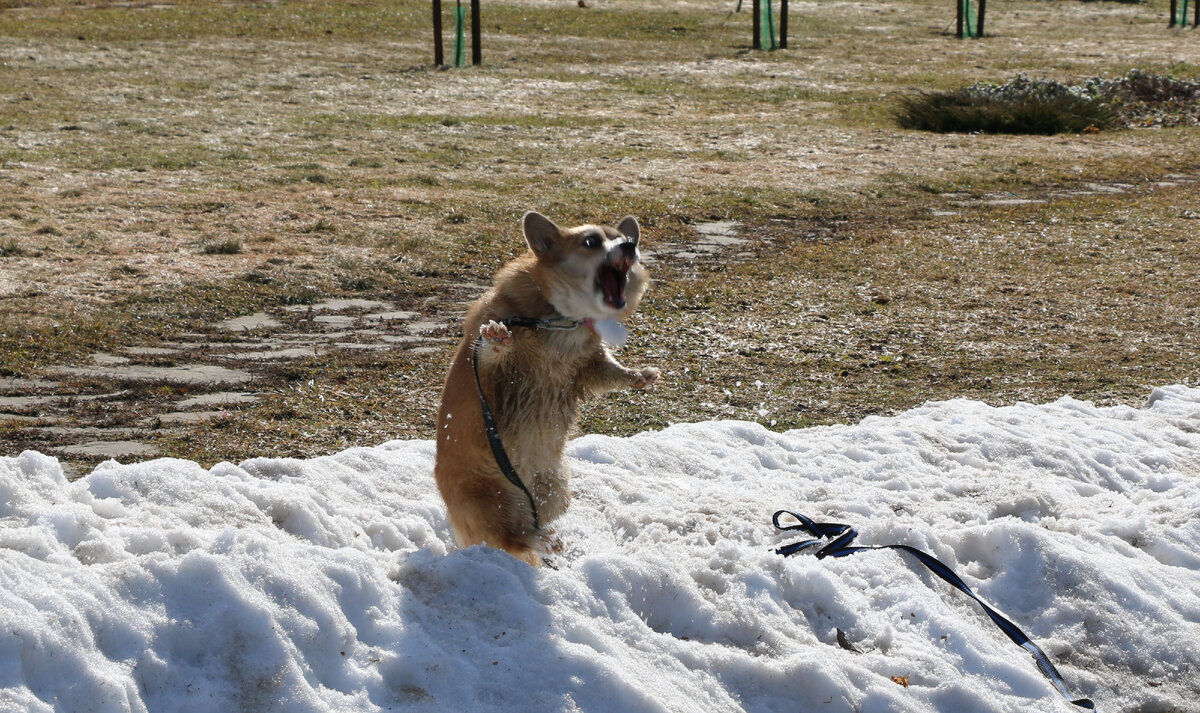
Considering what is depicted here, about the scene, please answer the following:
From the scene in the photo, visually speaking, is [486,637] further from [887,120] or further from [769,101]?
[769,101]

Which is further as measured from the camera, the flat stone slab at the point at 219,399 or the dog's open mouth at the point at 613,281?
the flat stone slab at the point at 219,399

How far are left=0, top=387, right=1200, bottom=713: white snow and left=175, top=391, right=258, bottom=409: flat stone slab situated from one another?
1563 mm

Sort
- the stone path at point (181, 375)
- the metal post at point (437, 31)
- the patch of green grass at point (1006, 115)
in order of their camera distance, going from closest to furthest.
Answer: the stone path at point (181, 375) → the patch of green grass at point (1006, 115) → the metal post at point (437, 31)

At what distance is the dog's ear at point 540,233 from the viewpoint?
4.88 m

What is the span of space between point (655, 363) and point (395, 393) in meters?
2.03

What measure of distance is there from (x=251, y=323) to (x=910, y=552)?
5.60m

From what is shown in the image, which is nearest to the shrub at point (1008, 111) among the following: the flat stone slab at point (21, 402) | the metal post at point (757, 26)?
the metal post at point (757, 26)

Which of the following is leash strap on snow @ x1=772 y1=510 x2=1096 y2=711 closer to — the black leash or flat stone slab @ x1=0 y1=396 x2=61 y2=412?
the black leash

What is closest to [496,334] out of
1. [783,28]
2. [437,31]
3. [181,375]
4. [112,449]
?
[112,449]

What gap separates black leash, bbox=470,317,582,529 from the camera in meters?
4.68

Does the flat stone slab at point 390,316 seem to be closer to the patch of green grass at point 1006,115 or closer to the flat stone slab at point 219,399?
the flat stone slab at point 219,399

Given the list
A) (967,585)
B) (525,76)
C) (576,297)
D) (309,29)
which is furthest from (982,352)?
(309,29)

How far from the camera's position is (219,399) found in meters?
7.16

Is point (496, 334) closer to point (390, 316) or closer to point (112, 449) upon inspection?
point (112, 449)
